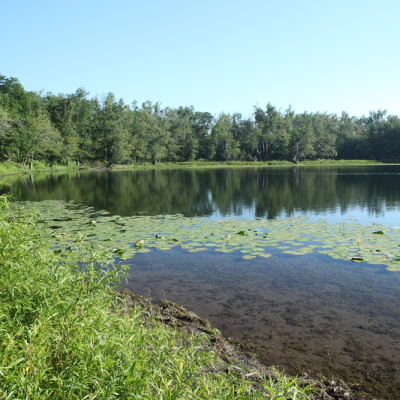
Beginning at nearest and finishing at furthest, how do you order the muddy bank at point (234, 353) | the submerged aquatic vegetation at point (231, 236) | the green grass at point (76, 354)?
the green grass at point (76, 354) → the muddy bank at point (234, 353) → the submerged aquatic vegetation at point (231, 236)

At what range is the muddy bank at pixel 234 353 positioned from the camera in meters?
3.45

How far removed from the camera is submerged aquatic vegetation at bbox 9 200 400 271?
8.50 meters

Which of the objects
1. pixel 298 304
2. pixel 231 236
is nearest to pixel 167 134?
pixel 231 236

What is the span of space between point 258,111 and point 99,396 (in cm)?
9760

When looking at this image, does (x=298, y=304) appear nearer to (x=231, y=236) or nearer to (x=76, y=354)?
(x=76, y=354)

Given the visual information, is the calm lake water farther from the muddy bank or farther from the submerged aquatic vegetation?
the submerged aquatic vegetation

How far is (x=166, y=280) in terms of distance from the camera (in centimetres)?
695

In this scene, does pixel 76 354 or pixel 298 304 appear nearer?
pixel 76 354

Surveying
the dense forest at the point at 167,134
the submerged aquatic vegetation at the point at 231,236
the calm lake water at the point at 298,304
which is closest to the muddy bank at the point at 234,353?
the calm lake water at the point at 298,304

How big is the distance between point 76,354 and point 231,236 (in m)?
7.88

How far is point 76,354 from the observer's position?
8.21ft

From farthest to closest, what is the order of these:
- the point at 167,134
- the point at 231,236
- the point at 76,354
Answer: the point at 167,134
the point at 231,236
the point at 76,354

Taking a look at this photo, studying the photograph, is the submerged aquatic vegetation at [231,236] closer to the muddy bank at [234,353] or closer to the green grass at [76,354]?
the muddy bank at [234,353]

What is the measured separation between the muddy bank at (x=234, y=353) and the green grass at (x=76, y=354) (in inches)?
9.7
